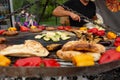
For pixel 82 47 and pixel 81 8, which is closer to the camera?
pixel 82 47

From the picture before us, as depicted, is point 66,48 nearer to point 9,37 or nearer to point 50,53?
point 50,53

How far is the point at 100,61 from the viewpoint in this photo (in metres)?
2.26

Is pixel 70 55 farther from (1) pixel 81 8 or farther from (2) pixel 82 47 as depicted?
(1) pixel 81 8

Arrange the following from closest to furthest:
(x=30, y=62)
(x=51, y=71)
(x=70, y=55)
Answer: (x=51, y=71)
(x=30, y=62)
(x=70, y=55)

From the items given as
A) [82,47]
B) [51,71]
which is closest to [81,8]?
[82,47]

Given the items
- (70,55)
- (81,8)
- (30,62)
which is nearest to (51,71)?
(30,62)

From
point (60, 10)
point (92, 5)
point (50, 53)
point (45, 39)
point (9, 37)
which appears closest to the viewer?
point (50, 53)

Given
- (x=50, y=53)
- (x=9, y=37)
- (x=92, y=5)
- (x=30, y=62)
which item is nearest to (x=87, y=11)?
(x=92, y=5)

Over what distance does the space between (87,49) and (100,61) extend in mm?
145

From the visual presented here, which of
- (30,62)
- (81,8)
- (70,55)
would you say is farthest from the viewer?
(81,8)

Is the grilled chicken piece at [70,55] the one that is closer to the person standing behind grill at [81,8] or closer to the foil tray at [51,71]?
the foil tray at [51,71]

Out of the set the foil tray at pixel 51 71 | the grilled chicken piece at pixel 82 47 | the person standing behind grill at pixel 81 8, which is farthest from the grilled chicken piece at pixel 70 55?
the person standing behind grill at pixel 81 8

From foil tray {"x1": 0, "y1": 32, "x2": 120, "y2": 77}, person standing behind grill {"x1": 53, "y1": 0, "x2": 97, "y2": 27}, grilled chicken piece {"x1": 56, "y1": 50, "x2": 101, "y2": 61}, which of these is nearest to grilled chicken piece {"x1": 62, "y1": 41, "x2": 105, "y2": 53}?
grilled chicken piece {"x1": 56, "y1": 50, "x2": 101, "y2": 61}

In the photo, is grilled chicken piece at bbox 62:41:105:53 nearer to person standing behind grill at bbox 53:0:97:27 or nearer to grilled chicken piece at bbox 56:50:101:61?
grilled chicken piece at bbox 56:50:101:61
